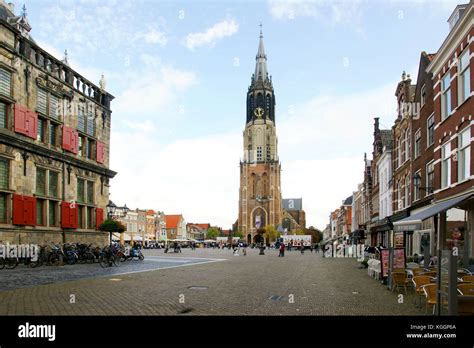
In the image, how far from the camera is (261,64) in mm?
142500

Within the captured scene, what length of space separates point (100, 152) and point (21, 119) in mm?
10061

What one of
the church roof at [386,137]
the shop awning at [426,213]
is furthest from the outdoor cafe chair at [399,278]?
the church roof at [386,137]

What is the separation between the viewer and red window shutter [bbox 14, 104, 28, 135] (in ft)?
82.9

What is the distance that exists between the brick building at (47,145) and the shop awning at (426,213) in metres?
19.6

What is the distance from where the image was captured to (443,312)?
802cm

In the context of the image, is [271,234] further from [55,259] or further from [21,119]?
[21,119]

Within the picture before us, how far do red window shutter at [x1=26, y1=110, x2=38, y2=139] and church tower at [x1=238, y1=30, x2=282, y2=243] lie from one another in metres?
109

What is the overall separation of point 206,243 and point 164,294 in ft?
362

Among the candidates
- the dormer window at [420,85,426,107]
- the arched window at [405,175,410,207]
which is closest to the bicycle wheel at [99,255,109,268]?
the arched window at [405,175,410,207]

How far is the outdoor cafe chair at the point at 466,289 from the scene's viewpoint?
8370 millimetres

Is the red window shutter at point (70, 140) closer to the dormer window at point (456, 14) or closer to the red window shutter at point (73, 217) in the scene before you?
the red window shutter at point (73, 217)

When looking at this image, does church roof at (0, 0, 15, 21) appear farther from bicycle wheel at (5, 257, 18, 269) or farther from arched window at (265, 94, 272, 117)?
arched window at (265, 94, 272, 117)

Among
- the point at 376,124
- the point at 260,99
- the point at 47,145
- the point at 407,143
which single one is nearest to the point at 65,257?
the point at 47,145

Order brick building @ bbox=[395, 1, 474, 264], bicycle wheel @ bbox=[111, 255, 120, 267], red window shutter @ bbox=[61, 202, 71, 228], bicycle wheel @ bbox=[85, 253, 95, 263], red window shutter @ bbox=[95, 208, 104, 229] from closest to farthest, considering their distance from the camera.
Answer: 1. brick building @ bbox=[395, 1, 474, 264]
2. bicycle wheel @ bbox=[111, 255, 120, 267]
3. bicycle wheel @ bbox=[85, 253, 95, 263]
4. red window shutter @ bbox=[61, 202, 71, 228]
5. red window shutter @ bbox=[95, 208, 104, 229]
